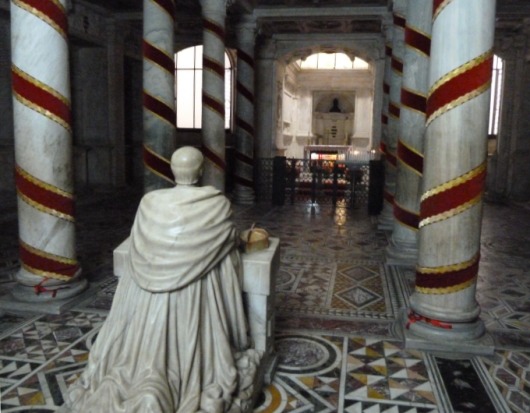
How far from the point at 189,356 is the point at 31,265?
2.51 m

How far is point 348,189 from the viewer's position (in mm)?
11539

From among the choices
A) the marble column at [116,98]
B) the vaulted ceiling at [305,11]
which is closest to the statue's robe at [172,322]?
the vaulted ceiling at [305,11]

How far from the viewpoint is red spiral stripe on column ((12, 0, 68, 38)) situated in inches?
166

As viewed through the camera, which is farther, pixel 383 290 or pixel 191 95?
pixel 191 95

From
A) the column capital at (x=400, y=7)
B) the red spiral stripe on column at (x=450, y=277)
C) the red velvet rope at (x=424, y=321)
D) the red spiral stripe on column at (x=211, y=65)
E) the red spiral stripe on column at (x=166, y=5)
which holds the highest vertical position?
the column capital at (x=400, y=7)

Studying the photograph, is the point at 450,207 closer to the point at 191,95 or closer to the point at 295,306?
Result: the point at 295,306

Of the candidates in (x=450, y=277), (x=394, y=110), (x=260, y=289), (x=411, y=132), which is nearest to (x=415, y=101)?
(x=411, y=132)

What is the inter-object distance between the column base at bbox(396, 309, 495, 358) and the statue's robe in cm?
156

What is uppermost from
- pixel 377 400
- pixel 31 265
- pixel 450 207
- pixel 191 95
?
pixel 191 95

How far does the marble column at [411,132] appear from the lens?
571cm

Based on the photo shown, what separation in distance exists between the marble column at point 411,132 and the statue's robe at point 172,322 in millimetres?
3745

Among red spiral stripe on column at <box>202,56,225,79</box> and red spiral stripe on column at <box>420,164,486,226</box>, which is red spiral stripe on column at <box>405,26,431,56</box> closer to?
red spiral stripe on column at <box>420,164,486,226</box>

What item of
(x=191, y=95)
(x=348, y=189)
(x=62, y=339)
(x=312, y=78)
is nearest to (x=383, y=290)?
(x=62, y=339)

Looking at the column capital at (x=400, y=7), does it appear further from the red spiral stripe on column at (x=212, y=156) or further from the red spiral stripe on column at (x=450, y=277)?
the red spiral stripe on column at (x=450, y=277)
